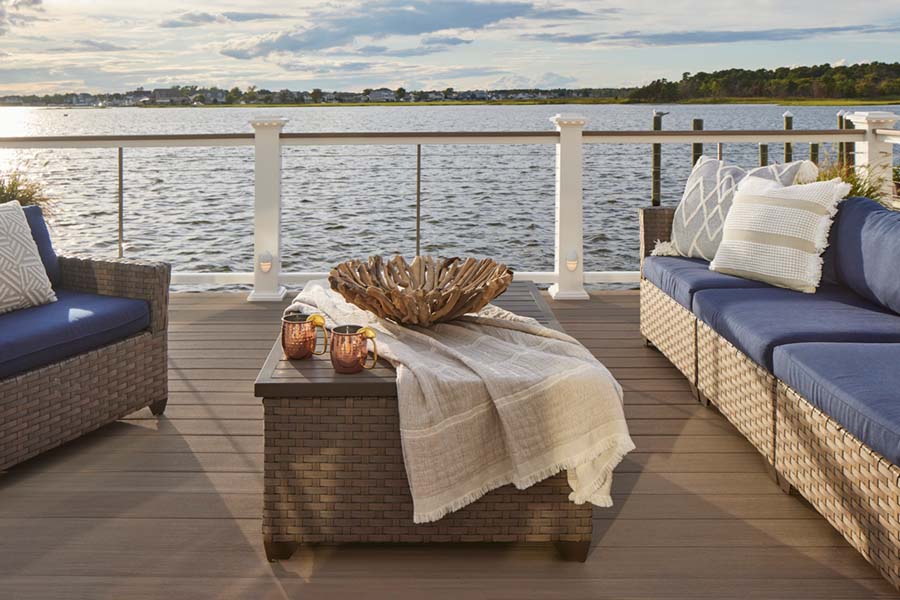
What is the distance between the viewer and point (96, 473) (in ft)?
8.90

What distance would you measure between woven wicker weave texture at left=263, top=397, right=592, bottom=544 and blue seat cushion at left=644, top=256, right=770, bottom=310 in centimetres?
157

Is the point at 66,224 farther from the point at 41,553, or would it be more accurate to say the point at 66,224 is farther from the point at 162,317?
the point at 41,553

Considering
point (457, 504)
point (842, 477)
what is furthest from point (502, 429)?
point (842, 477)

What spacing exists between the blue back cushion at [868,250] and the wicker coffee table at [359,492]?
1.57 m

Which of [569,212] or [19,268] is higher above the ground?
[569,212]

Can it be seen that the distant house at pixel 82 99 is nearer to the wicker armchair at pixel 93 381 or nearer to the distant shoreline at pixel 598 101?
the distant shoreline at pixel 598 101

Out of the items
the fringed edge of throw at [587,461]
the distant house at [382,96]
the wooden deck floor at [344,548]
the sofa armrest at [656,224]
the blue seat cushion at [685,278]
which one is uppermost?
the distant house at [382,96]

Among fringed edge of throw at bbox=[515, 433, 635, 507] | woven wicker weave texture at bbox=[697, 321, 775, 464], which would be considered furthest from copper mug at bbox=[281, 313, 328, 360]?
woven wicker weave texture at bbox=[697, 321, 775, 464]

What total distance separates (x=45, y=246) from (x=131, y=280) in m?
0.41

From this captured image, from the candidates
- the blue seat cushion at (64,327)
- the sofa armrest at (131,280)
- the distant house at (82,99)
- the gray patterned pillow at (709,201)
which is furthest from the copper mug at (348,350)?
the distant house at (82,99)

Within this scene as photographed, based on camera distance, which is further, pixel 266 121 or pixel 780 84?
pixel 780 84

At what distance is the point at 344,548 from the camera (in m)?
2.24

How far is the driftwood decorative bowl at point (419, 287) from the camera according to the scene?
2.42 metres

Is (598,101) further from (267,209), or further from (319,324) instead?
(319,324)
